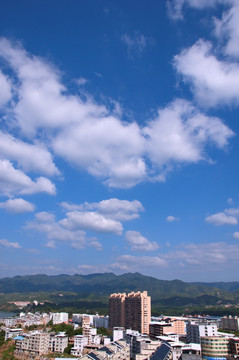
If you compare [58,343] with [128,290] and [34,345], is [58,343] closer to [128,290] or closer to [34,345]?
[34,345]

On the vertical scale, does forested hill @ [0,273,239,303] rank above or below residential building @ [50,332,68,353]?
above

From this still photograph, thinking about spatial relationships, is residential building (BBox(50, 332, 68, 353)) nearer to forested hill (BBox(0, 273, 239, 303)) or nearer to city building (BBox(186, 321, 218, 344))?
city building (BBox(186, 321, 218, 344))

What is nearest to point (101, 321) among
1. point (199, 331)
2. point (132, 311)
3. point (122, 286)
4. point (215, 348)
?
point (132, 311)

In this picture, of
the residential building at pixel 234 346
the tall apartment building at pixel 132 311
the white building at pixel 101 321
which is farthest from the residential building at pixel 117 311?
the residential building at pixel 234 346

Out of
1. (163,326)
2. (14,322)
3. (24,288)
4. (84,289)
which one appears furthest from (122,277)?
(163,326)

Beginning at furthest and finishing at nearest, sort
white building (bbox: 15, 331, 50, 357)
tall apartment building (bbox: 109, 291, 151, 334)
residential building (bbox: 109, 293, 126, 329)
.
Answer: residential building (bbox: 109, 293, 126, 329), tall apartment building (bbox: 109, 291, 151, 334), white building (bbox: 15, 331, 50, 357)

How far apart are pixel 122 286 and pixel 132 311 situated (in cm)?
12332

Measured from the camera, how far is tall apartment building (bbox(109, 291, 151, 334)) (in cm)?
2970

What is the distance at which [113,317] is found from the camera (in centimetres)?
3447

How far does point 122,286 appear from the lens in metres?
148

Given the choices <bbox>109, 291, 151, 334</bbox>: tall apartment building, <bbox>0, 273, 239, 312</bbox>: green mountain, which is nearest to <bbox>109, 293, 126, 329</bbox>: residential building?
<bbox>109, 291, 151, 334</bbox>: tall apartment building

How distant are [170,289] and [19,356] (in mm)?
114044

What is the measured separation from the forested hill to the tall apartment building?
64.1 metres

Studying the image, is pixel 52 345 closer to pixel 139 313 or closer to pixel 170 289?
pixel 139 313
